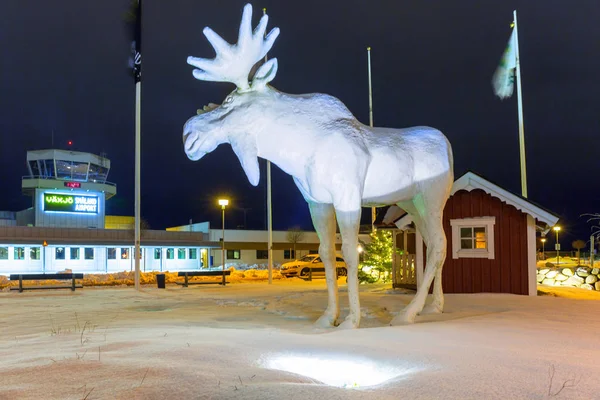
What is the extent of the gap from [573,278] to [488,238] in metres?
7.24

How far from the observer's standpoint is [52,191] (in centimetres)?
5403

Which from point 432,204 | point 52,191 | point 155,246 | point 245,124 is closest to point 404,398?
point 245,124

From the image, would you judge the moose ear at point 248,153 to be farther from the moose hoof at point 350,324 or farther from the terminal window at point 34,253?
the terminal window at point 34,253

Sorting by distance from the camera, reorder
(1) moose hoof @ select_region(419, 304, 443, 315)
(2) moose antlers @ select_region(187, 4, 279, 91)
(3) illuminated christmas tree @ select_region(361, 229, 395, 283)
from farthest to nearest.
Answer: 1. (3) illuminated christmas tree @ select_region(361, 229, 395, 283)
2. (1) moose hoof @ select_region(419, 304, 443, 315)
3. (2) moose antlers @ select_region(187, 4, 279, 91)

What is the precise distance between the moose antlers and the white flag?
17429 millimetres

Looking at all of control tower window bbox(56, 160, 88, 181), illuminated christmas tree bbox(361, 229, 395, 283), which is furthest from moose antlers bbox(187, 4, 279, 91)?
control tower window bbox(56, 160, 88, 181)

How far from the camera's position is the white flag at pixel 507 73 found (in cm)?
2197

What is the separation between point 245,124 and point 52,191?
53193mm

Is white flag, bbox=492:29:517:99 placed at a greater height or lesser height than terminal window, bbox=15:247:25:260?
greater

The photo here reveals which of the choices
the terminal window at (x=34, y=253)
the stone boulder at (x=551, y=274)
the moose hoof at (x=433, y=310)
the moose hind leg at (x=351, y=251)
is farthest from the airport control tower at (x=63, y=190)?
the moose hind leg at (x=351, y=251)

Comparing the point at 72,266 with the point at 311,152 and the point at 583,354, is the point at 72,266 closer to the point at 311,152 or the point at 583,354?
the point at 311,152

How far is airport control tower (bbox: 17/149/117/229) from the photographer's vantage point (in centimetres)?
5369

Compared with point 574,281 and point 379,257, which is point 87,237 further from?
point 574,281

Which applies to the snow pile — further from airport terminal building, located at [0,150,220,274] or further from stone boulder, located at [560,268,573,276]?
airport terminal building, located at [0,150,220,274]
